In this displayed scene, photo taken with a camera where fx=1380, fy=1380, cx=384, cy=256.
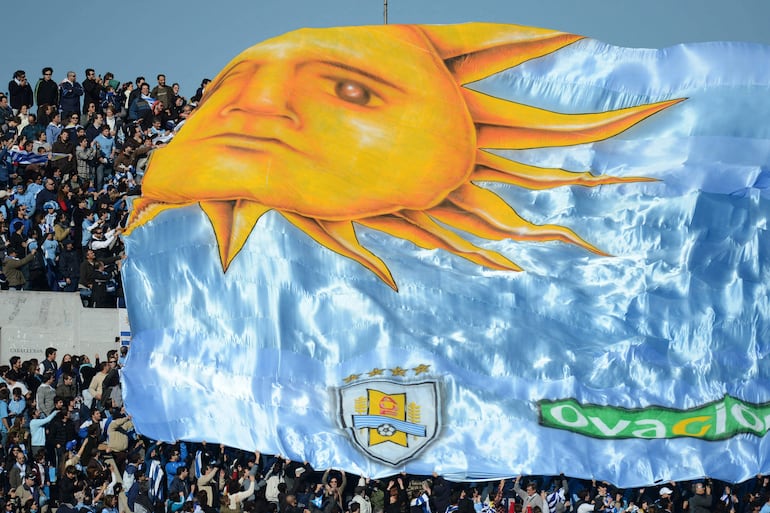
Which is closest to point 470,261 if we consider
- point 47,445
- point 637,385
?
point 637,385

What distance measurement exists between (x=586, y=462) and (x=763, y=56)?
22.6 feet

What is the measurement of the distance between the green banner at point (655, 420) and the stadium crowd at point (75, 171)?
781 centimetres

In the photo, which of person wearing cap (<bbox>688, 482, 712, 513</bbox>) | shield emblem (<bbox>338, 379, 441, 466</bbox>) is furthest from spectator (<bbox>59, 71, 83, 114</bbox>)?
person wearing cap (<bbox>688, 482, 712, 513</bbox>)

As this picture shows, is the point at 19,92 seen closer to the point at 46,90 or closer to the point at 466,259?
the point at 46,90

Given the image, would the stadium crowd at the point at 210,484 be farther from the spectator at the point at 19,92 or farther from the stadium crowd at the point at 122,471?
the spectator at the point at 19,92

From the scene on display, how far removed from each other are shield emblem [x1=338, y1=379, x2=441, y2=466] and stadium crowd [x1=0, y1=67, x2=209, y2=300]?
5458 millimetres

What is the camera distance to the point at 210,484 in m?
20.6

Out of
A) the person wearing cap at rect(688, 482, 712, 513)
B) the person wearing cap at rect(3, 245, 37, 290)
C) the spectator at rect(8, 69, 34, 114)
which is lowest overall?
the person wearing cap at rect(688, 482, 712, 513)

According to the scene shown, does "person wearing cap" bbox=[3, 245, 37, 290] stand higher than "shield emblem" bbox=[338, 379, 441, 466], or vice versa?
"person wearing cap" bbox=[3, 245, 37, 290]

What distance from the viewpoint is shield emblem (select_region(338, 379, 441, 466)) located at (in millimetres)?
19609

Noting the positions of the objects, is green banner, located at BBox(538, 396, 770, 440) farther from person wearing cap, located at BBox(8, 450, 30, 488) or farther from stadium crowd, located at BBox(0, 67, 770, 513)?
person wearing cap, located at BBox(8, 450, 30, 488)

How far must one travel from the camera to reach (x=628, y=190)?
20.8m

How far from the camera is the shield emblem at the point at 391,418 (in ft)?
64.3

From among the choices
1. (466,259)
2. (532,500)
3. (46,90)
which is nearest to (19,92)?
(46,90)
